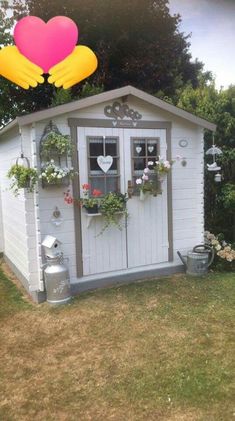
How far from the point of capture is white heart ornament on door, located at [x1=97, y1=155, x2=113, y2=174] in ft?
15.1

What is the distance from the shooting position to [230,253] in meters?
5.65

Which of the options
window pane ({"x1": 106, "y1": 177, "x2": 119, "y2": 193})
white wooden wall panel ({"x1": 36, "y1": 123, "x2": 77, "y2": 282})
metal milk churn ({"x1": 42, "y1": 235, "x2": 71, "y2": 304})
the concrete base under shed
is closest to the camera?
metal milk churn ({"x1": 42, "y1": 235, "x2": 71, "y2": 304})

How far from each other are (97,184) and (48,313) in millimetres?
1748

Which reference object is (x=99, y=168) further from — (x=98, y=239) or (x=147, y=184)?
(x=98, y=239)

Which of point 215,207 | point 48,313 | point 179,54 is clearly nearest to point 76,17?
point 179,54

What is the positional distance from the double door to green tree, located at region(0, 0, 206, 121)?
22.7 ft

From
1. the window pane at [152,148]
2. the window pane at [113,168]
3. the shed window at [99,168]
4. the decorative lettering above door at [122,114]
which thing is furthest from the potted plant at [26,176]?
the window pane at [152,148]

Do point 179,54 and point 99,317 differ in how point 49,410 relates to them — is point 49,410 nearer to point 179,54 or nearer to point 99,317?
point 99,317

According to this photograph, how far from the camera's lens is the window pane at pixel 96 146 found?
4629mm

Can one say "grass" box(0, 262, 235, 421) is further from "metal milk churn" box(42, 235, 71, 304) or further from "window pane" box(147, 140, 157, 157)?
"window pane" box(147, 140, 157, 157)

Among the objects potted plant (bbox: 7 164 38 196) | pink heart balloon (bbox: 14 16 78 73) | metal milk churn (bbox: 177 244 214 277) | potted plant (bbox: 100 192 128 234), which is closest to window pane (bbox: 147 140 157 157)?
potted plant (bbox: 100 192 128 234)

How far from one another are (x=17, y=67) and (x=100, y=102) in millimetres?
1657

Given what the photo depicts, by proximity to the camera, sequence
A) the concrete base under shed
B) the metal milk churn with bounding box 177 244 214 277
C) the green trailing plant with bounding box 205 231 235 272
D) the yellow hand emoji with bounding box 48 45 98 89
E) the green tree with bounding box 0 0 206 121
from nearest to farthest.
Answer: the concrete base under shed, the metal milk churn with bounding box 177 244 214 277, the yellow hand emoji with bounding box 48 45 98 89, the green trailing plant with bounding box 205 231 235 272, the green tree with bounding box 0 0 206 121

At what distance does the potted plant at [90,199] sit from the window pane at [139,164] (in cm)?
70
